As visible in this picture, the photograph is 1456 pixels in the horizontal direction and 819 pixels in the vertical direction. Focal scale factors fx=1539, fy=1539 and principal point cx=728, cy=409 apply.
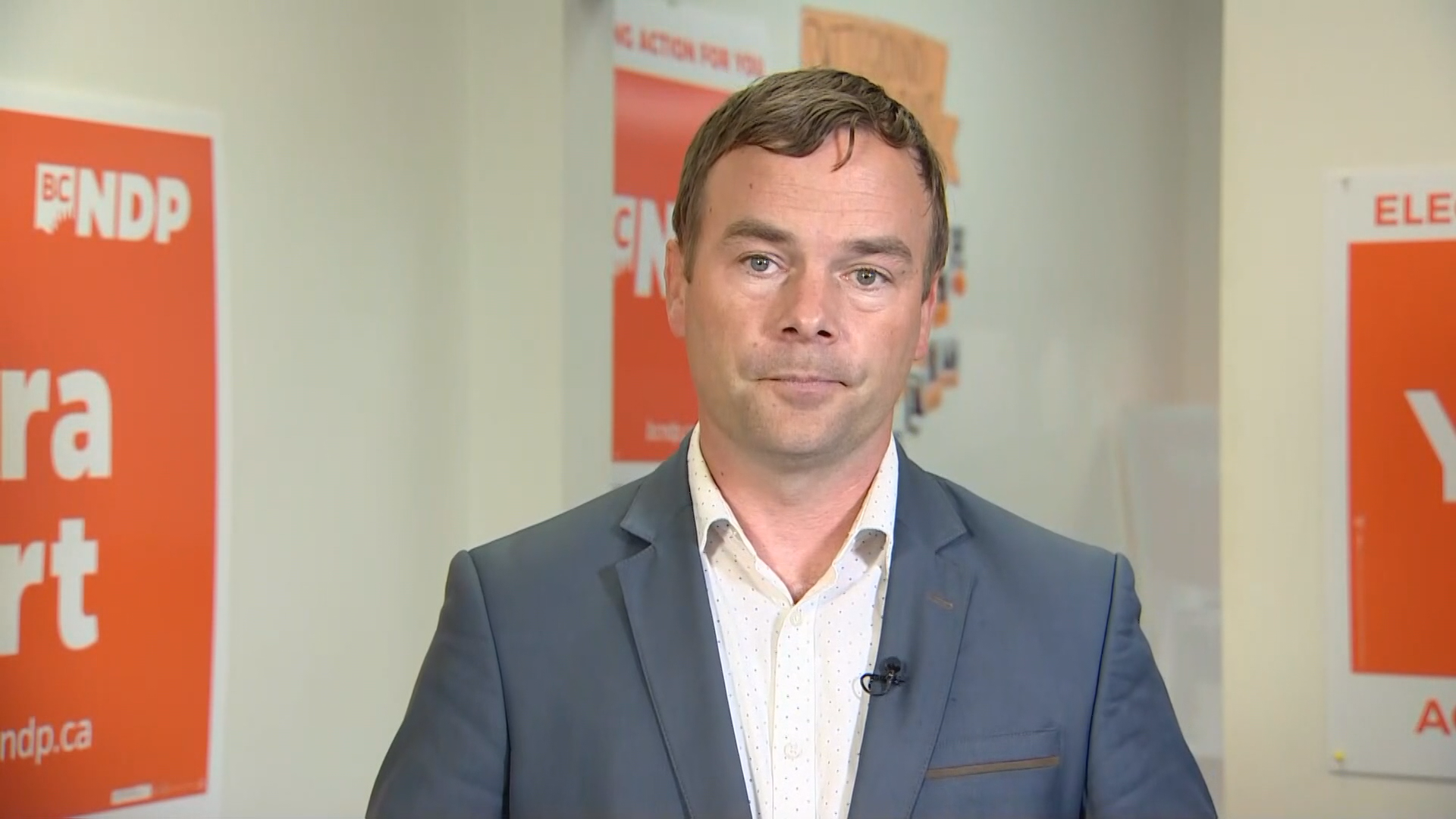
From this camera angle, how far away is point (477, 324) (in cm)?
278

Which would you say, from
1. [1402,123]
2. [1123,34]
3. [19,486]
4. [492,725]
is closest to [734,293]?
[492,725]

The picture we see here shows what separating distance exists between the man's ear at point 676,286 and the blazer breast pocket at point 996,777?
508 millimetres

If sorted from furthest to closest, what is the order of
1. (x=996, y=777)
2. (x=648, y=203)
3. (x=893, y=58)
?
(x=893, y=58) < (x=648, y=203) < (x=996, y=777)

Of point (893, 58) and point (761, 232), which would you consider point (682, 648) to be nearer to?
point (761, 232)

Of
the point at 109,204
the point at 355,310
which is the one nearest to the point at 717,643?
the point at 109,204

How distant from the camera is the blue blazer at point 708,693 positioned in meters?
1.44

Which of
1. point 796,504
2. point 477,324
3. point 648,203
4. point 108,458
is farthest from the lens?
point 648,203

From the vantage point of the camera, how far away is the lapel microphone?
1.45 m

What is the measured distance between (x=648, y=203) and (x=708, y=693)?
1.72 meters

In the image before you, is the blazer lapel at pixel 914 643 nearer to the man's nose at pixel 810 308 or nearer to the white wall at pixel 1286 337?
the man's nose at pixel 810 308

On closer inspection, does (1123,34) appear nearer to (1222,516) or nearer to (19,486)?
(1222,516)

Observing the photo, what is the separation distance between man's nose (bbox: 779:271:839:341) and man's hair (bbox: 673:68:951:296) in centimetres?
13

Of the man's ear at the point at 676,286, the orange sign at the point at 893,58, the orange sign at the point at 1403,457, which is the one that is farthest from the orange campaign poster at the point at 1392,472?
the orange sign at the point at 893,58

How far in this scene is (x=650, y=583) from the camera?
1524 millimetres
